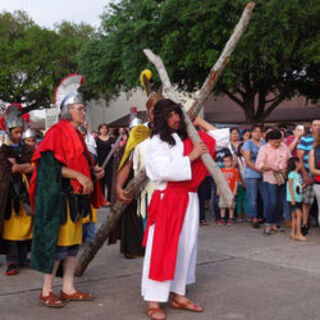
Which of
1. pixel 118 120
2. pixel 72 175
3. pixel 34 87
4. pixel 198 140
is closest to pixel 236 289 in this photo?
pixel 198 140

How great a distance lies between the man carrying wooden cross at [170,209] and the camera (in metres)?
4.20

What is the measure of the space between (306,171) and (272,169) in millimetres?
521

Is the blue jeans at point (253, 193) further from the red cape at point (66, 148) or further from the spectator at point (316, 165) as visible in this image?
the red cape at point (66, 148)

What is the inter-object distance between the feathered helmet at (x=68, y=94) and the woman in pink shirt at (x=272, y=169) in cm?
414

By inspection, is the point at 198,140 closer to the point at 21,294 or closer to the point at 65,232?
the point at 65,232

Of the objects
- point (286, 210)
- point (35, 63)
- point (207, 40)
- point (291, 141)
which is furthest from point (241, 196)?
point (35, 63)

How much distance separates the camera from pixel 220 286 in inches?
205

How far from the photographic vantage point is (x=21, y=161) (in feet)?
20.1

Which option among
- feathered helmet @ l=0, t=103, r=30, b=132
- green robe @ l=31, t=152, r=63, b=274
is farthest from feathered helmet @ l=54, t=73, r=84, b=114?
feathered helmet @ l=0, t=103, r=30, b=132

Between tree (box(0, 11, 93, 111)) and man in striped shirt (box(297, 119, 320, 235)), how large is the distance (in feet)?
103

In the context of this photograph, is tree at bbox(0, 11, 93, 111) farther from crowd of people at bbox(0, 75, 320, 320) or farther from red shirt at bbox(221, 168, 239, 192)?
crowd of people at bbox(0, 75, 320, 320)

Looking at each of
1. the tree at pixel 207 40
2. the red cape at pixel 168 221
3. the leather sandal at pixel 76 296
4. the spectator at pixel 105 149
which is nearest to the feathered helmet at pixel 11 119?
the leather sandal at pixel 76 296

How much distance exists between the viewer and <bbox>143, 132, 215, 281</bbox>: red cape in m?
4.21

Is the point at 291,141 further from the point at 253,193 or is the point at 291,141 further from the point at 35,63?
the point at 35,63
